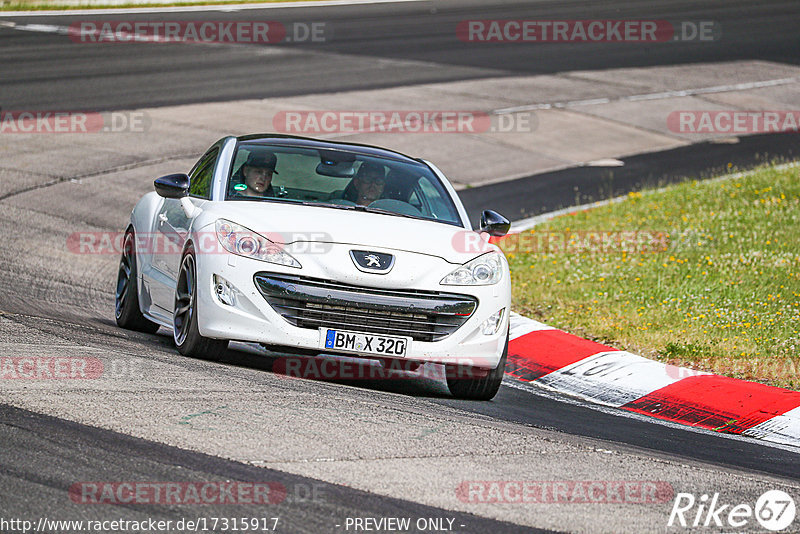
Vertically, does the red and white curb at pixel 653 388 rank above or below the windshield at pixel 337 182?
below

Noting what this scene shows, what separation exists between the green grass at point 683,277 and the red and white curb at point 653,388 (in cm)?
37

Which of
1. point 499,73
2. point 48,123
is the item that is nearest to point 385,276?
point 48,123

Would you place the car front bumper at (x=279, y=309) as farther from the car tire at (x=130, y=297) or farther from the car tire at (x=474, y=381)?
the car tire at (x=130, y=297)

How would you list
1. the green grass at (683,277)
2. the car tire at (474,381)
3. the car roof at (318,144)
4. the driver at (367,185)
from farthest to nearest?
the green grass at (683,277) → the car roof at (318,144) → the driver at (367,185) → the car tire at (474,381)

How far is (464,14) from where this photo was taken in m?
36.2

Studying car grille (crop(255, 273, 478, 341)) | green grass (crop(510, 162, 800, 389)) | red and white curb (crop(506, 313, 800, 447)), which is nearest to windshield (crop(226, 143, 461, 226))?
car grille (crop(255, 273, 478, 341))

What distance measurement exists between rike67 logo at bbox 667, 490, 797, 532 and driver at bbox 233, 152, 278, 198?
3854 millimetres

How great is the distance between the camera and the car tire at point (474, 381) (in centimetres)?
770

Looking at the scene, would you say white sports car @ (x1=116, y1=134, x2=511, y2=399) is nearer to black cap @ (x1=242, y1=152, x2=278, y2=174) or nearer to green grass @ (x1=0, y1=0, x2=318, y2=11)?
black cap @ (x1=242, y1=152, x2=278, y2=174)

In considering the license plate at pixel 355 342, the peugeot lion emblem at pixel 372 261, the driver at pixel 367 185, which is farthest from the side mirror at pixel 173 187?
the license plate at pixel 355 342

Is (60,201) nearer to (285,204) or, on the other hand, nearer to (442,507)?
(285,204)

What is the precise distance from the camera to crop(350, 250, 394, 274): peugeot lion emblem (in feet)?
23.5

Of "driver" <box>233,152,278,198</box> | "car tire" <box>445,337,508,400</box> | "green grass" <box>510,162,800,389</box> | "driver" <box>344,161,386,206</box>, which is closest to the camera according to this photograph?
"car tire" <box>445,337,508,400</box>

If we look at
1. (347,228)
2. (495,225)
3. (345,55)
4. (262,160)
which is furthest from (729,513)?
(345,55)
